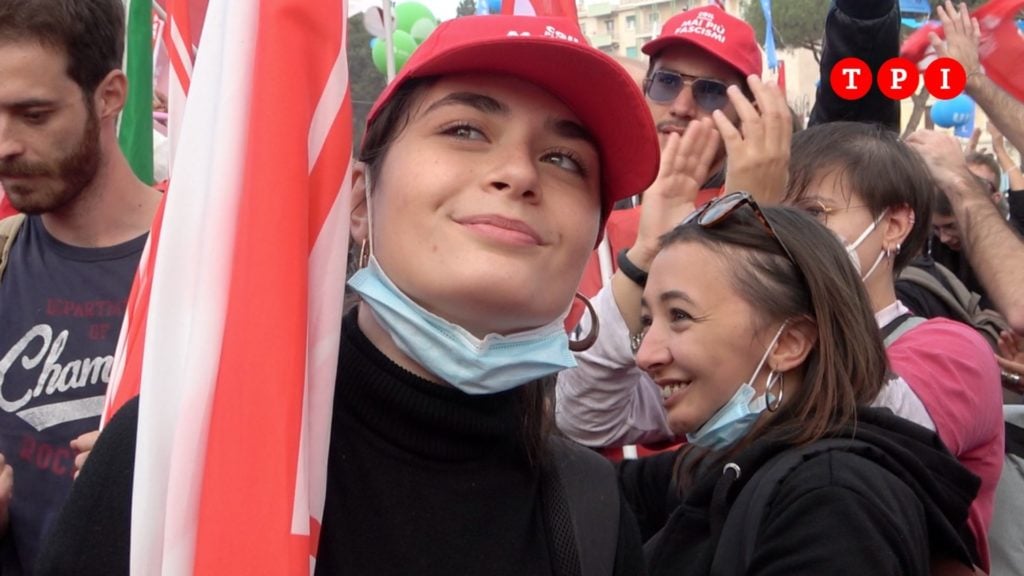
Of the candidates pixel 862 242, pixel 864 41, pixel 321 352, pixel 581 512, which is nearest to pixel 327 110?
pixel 321 352

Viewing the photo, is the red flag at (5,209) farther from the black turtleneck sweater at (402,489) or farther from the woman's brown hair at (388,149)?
the black turtleneck sweater at (402,489)

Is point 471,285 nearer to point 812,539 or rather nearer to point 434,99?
point 434,99

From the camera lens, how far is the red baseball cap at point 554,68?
1679 millimetres

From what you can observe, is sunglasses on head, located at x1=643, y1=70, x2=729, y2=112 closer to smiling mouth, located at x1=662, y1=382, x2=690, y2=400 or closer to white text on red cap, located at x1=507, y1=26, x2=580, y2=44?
smiling mouth, located at x1=662, y1=382, x2=690, y2=400

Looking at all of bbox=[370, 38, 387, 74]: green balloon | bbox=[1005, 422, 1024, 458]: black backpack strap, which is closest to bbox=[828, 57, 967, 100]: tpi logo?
bbox=[1005, 422, 1024, 458]: black backpack strap

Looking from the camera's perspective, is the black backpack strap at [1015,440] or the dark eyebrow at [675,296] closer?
the dark eyebrow at [675,296]

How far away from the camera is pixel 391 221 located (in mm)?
1688

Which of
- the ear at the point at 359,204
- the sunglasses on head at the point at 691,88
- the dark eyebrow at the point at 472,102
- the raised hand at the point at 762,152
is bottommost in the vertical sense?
the ear at the point at 359,204

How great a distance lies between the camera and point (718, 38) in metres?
3.59

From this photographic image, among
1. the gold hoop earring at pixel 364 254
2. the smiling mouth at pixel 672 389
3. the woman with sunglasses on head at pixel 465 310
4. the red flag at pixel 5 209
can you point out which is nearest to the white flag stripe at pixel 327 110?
the woman with sunglasses on head at pixel 465 310

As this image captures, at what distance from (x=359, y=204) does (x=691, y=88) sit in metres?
2.04

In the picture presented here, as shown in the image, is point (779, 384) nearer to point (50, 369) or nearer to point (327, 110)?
point (327, 110)

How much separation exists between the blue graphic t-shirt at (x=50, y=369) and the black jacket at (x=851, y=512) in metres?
1.35

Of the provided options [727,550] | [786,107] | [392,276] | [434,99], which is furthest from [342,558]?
[786,107]
